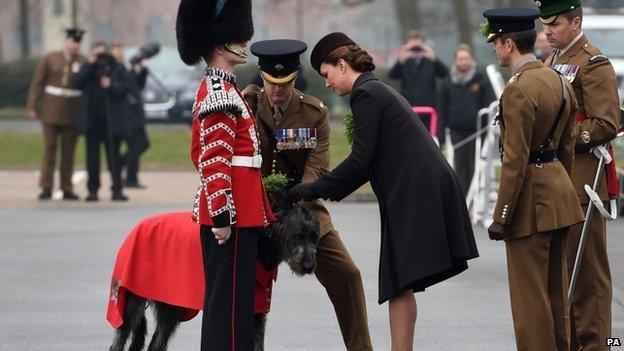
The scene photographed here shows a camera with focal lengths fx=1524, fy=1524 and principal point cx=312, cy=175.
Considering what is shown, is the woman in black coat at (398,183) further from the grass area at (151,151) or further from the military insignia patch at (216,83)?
the grass area at (151,151)

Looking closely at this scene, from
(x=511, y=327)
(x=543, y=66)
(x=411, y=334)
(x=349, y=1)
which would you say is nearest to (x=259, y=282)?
(x=411, y=334)

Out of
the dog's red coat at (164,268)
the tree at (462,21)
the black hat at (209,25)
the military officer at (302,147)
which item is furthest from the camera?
the tree at (462,21)

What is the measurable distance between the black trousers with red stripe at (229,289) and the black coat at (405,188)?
51 cm

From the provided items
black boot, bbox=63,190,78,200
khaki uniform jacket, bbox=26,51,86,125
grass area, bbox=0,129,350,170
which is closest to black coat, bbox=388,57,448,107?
grass area, bbox=0,129,350,170

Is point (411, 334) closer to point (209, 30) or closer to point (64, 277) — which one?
point (209, 30)

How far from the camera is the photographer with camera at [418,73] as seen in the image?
1886 centimetres

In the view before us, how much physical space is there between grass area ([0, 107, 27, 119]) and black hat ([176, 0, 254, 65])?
29.9 metres

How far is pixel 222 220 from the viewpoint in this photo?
7.06 m

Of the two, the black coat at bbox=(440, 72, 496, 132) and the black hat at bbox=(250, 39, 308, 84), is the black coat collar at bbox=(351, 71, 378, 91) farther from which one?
the black coat at bbox=(440, 72, 496, 132)

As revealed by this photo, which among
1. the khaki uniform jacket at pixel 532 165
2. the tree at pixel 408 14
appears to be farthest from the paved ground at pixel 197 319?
the tree at pixel 408 14

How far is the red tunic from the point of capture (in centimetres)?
706

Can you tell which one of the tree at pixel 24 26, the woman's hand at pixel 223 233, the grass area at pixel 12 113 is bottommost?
the grass area at pixel 12 113

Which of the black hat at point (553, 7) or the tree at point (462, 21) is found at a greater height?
the black hat at point (553, 7)

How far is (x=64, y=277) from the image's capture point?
40.1 ft
